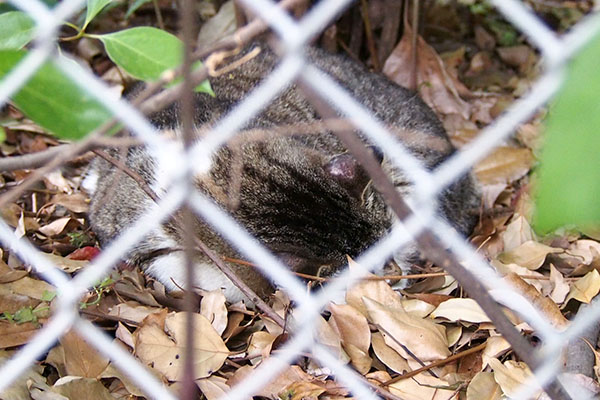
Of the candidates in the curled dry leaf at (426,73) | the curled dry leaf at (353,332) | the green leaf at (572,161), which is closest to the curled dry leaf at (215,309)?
the curled dry leaf at (353,332)

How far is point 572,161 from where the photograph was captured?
92cm

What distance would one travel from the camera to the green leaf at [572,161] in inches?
36.2

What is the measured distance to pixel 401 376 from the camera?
7.45 feet

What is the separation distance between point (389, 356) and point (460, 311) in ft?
1.02

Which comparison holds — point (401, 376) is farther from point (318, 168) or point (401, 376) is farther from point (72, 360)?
point (72, 360)

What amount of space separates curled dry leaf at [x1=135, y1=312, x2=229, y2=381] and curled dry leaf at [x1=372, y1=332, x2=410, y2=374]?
51cm

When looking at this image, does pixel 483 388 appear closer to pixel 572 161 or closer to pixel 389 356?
pixel 389 356

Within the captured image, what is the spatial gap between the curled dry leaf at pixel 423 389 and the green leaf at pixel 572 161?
1369mm

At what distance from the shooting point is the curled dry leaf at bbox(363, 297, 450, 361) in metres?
2.35

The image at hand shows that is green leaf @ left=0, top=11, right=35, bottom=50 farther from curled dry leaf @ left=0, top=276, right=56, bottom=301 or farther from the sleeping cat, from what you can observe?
curled dry leaf @ left=0, top=276, right=56, bottom=301

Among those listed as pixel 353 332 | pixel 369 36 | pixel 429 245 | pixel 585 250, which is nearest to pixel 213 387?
pixel 353 332

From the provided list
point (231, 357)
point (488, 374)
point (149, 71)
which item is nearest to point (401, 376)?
point (488, 374)

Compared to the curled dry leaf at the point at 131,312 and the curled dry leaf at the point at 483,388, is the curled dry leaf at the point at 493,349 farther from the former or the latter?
the curled dry leaf at the point at 131,312

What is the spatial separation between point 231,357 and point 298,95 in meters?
1.48
